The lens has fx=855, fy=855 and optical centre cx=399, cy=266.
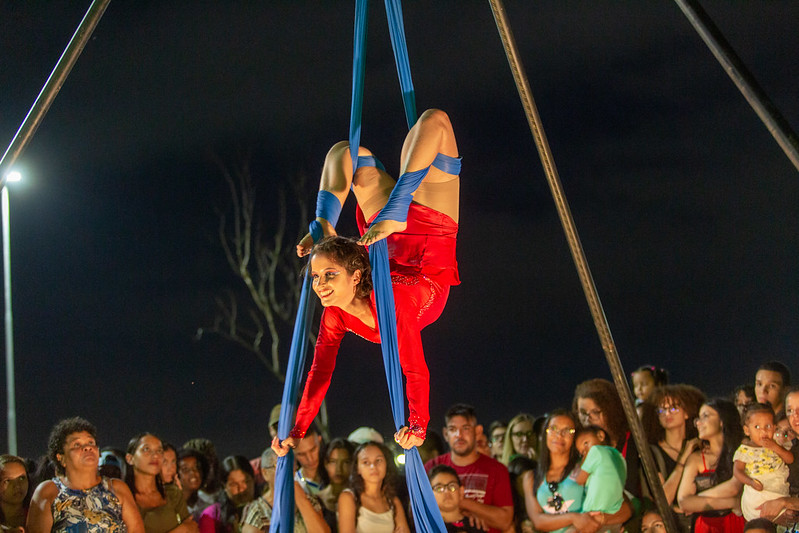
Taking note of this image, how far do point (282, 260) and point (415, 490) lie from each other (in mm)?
6690

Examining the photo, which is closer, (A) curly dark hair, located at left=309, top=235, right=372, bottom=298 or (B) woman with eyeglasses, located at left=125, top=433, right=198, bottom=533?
(A) curly dark hair, located at left=309, top=235, right=372, bottom=298

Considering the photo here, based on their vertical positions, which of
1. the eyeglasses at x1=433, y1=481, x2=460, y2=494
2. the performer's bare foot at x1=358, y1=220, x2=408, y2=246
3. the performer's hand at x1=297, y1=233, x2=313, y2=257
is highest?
the performer's hand at x1=297, y1=233, x2=313, y2=257

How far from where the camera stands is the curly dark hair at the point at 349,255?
409 cm

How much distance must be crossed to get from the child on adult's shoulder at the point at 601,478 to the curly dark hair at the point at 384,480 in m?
1.19

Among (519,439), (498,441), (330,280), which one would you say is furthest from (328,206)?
(498,441)

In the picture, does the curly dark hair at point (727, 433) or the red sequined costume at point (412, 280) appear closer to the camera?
the red sequined costume at point (412, 280)

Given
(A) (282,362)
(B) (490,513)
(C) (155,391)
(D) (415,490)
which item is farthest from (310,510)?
(C) (155,391)

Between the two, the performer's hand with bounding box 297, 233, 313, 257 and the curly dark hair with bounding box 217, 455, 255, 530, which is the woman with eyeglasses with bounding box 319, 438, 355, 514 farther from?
the performer's hand with bounding box 297, 233, 313, 257

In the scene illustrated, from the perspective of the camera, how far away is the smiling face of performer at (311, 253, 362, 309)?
13.3ft

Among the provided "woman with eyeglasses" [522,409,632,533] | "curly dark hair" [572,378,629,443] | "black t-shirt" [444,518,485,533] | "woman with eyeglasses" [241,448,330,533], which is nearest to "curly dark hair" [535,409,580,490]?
"woman with eyeglasses" [522,409,632,533]

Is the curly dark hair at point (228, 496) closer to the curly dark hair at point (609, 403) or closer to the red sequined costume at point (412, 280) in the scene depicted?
the red sequined costume at point (412, 280)

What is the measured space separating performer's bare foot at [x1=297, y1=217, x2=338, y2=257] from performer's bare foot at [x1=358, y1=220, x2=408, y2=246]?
0.45m

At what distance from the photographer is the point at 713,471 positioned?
17.8ft

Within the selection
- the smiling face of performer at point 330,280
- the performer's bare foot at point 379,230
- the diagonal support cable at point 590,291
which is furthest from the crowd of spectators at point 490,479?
the performer's bare foot at point 379,230
